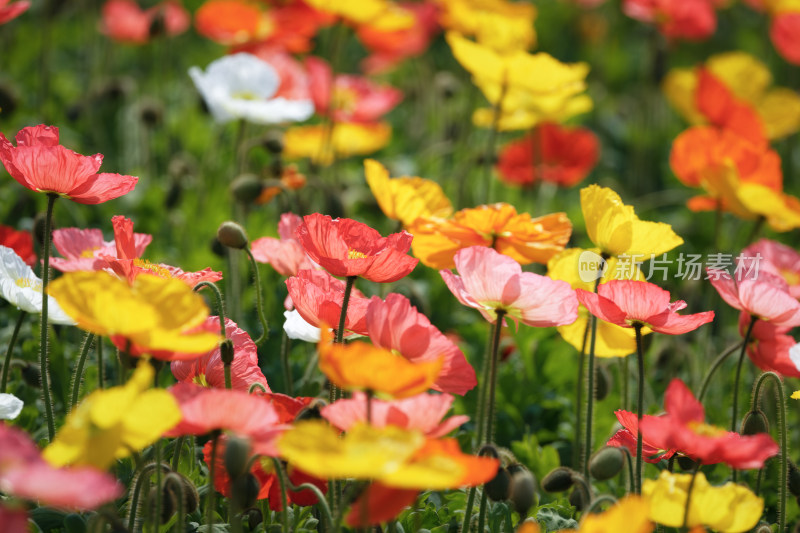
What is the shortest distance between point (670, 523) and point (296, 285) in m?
0.65

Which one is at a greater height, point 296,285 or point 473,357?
point 296,285

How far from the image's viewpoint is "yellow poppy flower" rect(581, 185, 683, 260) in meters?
1.68

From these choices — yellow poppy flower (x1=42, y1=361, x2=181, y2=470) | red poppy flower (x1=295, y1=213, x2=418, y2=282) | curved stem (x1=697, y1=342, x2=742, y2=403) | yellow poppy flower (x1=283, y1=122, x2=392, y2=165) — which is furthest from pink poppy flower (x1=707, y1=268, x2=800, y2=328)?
yellow poppy flower (x1=283, y1=122, x2=392, y2=165)

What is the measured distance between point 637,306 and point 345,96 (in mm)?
2248

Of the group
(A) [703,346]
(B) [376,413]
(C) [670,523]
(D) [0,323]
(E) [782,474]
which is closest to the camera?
(B) [376,413]

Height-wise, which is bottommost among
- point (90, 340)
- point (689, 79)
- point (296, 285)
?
point (90, 340)

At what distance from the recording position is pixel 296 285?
148 centimetres

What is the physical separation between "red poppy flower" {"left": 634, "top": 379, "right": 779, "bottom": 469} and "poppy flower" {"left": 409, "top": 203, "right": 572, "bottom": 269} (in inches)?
23.1

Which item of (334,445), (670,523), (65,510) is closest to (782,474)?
(670,523)

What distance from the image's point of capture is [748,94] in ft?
13.4

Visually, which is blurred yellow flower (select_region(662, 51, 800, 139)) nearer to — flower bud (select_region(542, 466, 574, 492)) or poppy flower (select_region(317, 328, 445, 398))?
flower bud (select_region(542, 466, 574, 492))

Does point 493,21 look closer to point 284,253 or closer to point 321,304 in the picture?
point 284,253

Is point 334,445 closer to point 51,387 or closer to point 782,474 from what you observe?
point 782,474

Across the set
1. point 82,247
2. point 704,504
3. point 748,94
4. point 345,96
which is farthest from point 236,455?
point 748,94
